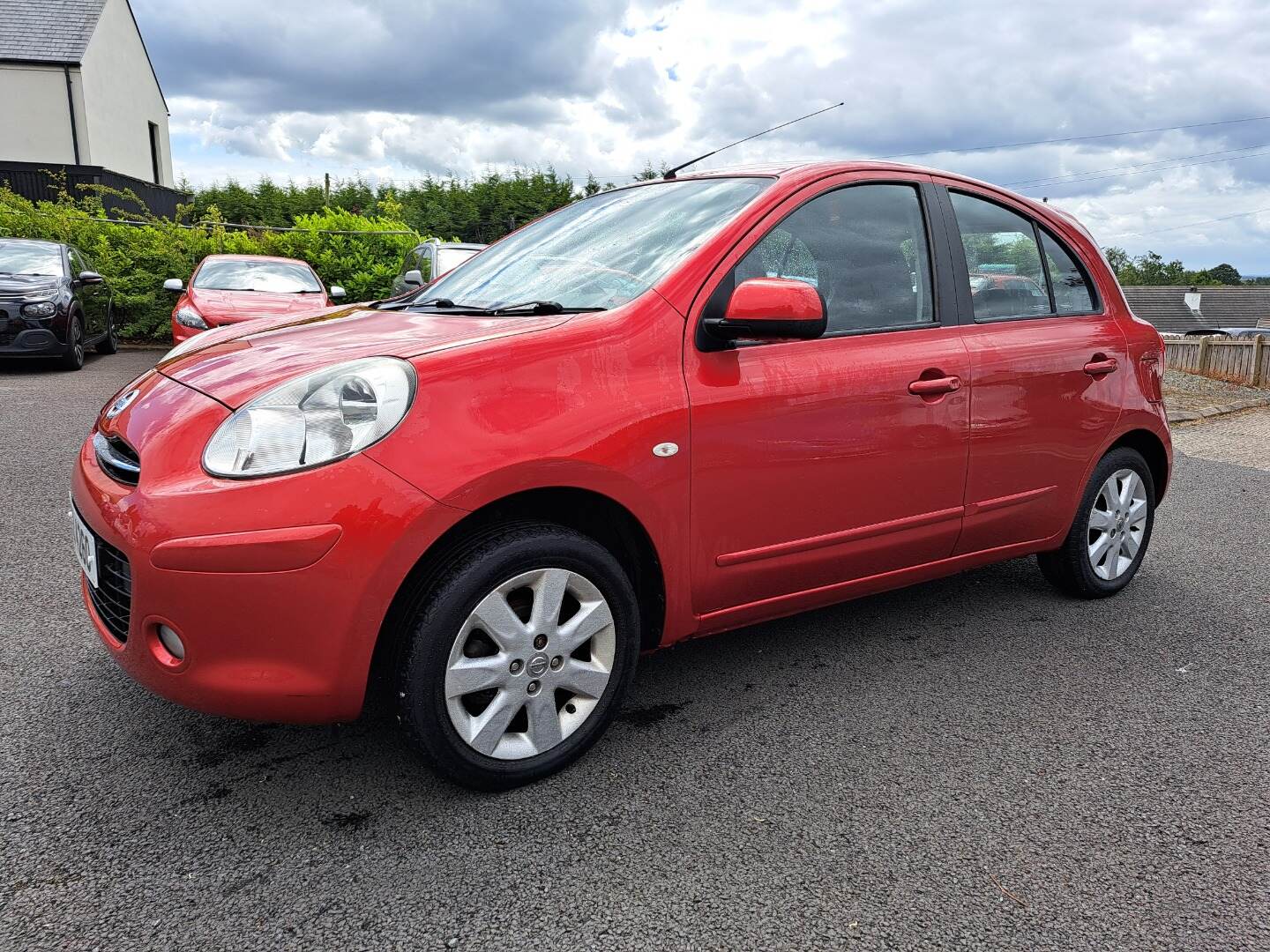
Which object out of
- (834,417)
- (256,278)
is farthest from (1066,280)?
(256,278)

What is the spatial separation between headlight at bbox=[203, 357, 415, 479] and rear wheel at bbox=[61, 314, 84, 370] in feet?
32.7

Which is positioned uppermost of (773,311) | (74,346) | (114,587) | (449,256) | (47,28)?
(47,28)

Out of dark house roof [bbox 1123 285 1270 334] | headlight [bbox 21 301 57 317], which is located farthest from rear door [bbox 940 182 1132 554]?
dark house roof [bbox 1123 285 1270 334]

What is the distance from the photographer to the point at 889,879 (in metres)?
2.13

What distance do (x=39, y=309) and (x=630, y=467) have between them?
1010cm

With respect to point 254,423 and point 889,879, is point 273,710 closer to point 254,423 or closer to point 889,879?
point 254,423

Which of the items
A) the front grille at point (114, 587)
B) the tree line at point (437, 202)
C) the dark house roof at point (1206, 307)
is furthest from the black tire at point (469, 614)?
the dark house roof at point (1206, 307)

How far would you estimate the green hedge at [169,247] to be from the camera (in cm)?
1412

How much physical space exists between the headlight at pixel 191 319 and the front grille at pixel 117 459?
763 centimetres

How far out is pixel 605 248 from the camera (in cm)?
310

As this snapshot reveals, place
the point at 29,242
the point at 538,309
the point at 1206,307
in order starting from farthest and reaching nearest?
the point at 1206,307, the point at 29,242, the point at 538,309

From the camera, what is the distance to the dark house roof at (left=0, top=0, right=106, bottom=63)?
26125 millimetres

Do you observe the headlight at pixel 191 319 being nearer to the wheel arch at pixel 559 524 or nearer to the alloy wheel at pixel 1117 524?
the wheel arch at pixel 559 524

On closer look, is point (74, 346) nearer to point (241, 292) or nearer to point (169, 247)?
point (241, 292)
